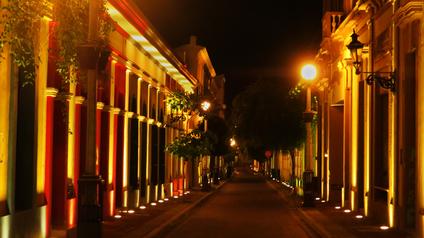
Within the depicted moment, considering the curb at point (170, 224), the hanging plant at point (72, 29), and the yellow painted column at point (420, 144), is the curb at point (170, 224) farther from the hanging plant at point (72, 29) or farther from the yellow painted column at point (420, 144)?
the hanging plant at point (72, 29)

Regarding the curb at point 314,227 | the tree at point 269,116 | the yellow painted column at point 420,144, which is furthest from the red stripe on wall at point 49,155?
the tree at point 269,116

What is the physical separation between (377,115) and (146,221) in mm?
7111

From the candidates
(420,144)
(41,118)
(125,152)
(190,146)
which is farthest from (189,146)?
(41,118)

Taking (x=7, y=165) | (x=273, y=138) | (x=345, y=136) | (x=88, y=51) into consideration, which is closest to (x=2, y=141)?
(x=7, y=165)

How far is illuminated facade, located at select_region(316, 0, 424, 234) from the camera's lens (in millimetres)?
15188

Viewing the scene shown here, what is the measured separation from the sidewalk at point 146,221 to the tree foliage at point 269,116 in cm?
2007

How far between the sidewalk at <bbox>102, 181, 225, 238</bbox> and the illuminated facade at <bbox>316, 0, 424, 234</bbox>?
570cm

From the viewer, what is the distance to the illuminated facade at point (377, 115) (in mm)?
15188

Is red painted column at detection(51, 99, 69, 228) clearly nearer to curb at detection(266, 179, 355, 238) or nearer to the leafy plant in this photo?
curb at detection(266, 179, 355, 238)

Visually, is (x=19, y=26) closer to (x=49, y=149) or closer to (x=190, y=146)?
(x=49, y=149)

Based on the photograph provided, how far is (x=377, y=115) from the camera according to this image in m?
19.8

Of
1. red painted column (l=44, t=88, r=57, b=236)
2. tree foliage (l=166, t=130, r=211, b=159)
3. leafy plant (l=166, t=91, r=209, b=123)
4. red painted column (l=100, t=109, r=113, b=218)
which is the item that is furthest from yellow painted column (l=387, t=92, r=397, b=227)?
tree foliage (l=166, t=130, r=211, b=159)

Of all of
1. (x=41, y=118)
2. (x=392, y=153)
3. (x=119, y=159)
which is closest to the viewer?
(x=41, y=118)

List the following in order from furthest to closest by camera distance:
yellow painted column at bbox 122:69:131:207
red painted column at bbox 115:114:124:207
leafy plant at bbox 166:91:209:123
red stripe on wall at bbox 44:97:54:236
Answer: leafy plant at bbox 166:91:209:123, yellow painted column at bbox 122:69:131:207, red painted column at bbox 115:114:124:207, red stripe on wall at bbox 44:97:54:236
